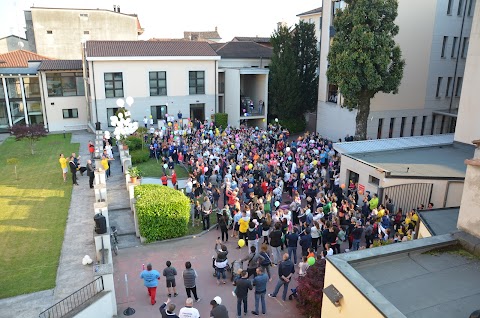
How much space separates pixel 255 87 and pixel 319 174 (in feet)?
57.2

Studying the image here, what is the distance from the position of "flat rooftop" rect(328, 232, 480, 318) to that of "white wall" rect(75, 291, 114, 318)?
617 centimetres

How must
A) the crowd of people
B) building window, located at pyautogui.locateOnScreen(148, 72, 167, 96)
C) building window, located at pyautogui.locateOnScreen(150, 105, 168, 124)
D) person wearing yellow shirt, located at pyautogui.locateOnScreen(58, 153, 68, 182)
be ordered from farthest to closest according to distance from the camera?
building window, located at pyautogui.locateOnScreen(150, 105, 168, 124)
building window, located at pyautogui.locateOnScreen(148, 72, 167, 96)
person wearing yellow shirt, located at pyautogui.locateOnScreen(58, 153, 68, 182)
the crowd of people

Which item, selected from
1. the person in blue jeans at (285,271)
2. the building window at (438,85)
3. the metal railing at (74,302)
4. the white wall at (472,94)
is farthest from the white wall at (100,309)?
the building window at (438,85)

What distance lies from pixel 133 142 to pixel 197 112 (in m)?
10.1

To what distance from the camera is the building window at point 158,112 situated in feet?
→ 108

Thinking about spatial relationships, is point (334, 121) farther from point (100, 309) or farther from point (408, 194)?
point (100, 309)

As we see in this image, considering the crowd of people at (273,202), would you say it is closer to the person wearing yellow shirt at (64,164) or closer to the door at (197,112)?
the person wearing yellow shirt at (64,164)

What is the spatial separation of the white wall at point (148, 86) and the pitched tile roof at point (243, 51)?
3.83m

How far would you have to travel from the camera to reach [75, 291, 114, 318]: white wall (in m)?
9.60

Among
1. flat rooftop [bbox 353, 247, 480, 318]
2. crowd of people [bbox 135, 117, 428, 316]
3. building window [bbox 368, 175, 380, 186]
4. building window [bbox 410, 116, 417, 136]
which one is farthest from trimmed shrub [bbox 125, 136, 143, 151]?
flat rooftop [bbox 353, 247, 480, 318]

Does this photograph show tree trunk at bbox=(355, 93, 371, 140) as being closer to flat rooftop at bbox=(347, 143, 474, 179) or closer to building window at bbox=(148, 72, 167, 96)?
flat rooftop at bbox=(347, 143, 474, 179)

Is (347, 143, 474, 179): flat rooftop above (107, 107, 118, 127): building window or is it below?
below

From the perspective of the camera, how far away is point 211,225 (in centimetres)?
1594

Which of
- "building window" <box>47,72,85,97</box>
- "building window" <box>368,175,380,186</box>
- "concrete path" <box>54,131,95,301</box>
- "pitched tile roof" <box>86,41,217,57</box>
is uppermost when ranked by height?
"pitched tile roof" <box>86,41,217,57</box>
